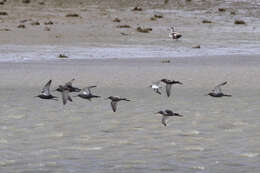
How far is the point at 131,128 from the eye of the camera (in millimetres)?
14891

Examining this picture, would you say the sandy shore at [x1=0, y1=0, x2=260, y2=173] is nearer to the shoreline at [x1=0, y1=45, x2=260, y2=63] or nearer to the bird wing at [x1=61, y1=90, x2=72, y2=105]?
the shoreline at [x1=0, y1=45, x2=260, y2=63]

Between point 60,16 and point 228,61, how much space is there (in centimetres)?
1903

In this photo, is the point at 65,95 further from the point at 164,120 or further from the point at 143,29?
the point at 143,29

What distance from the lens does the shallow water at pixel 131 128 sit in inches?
471

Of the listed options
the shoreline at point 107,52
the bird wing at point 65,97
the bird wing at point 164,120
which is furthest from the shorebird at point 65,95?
the shoreline at point 107,52

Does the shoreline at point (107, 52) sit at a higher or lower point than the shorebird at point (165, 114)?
lower

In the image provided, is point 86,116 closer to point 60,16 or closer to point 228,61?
point 228,61

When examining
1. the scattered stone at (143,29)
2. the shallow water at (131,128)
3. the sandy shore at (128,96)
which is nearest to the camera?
the shallow water at (131,128)

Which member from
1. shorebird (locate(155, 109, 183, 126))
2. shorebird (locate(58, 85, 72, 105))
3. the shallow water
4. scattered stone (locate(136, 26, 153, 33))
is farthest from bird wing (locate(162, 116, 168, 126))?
scattered stone (locate(136, 26, 153, 33))

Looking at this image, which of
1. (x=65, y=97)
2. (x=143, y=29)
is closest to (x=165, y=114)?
(x=65, y=97)

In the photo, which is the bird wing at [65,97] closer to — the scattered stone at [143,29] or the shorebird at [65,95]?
the shorebird at [65,95]

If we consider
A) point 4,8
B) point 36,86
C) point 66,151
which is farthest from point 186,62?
point 4,8

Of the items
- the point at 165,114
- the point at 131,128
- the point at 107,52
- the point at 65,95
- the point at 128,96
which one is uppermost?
the point at 165,114

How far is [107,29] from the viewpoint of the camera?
39469 mm
